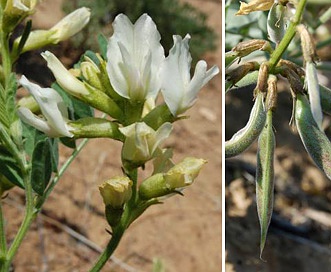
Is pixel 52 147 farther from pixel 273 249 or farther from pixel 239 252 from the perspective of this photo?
pixel 273 249

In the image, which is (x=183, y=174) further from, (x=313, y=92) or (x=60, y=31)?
(x=60, y=31)

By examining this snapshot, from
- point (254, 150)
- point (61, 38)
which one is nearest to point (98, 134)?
point (61, 38)

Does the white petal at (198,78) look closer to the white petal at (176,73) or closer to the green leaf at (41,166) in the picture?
the white petal at (176,73)

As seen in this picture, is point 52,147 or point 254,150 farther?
point 254,150

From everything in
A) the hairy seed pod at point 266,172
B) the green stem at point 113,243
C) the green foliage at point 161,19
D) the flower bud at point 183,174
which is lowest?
the green foliage at point 161,19

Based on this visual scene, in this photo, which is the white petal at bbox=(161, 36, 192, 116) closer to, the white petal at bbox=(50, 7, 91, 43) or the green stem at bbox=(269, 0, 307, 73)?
the green stem at bbox=(269, 0, 307, 73)

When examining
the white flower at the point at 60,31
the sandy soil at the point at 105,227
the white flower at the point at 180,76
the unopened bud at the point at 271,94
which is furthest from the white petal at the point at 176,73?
the sandy soil at the point at 105,227
